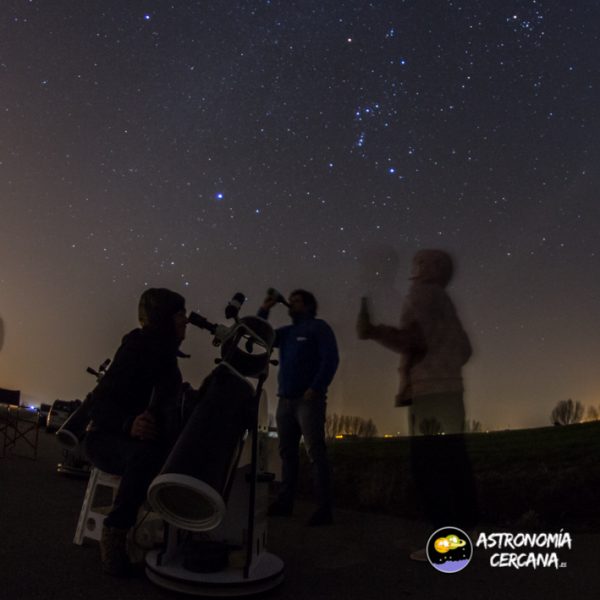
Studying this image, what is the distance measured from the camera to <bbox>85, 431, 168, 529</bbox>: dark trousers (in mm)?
2658

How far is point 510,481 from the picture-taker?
5895 millimetres

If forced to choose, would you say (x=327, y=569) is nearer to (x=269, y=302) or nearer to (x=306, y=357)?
(x=306, y=357)

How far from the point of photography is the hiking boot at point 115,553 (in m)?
2.64

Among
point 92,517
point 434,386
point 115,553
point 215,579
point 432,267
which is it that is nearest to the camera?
point 215,579

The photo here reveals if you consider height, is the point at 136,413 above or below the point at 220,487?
above

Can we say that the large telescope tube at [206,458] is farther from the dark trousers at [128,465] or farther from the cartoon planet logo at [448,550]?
the cartoon planet logo at [448,550]

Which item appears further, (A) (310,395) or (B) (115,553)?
(A) (310,395)

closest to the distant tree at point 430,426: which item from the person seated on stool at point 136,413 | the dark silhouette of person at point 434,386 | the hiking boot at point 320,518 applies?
the dark silhouette of person at point 434,386

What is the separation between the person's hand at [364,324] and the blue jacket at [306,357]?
3.03 ft

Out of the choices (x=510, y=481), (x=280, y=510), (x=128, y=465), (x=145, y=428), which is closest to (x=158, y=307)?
(x=145, y=428)

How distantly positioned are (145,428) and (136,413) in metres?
0.27

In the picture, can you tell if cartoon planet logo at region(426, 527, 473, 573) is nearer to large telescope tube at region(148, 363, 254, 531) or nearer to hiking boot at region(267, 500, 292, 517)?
large telescope tube at region(148, 363, 254, 531)

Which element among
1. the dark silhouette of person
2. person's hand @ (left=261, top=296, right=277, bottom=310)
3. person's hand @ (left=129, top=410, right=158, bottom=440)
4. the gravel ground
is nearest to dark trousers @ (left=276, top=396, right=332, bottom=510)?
the gravel ground

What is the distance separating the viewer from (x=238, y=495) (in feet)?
9.69
